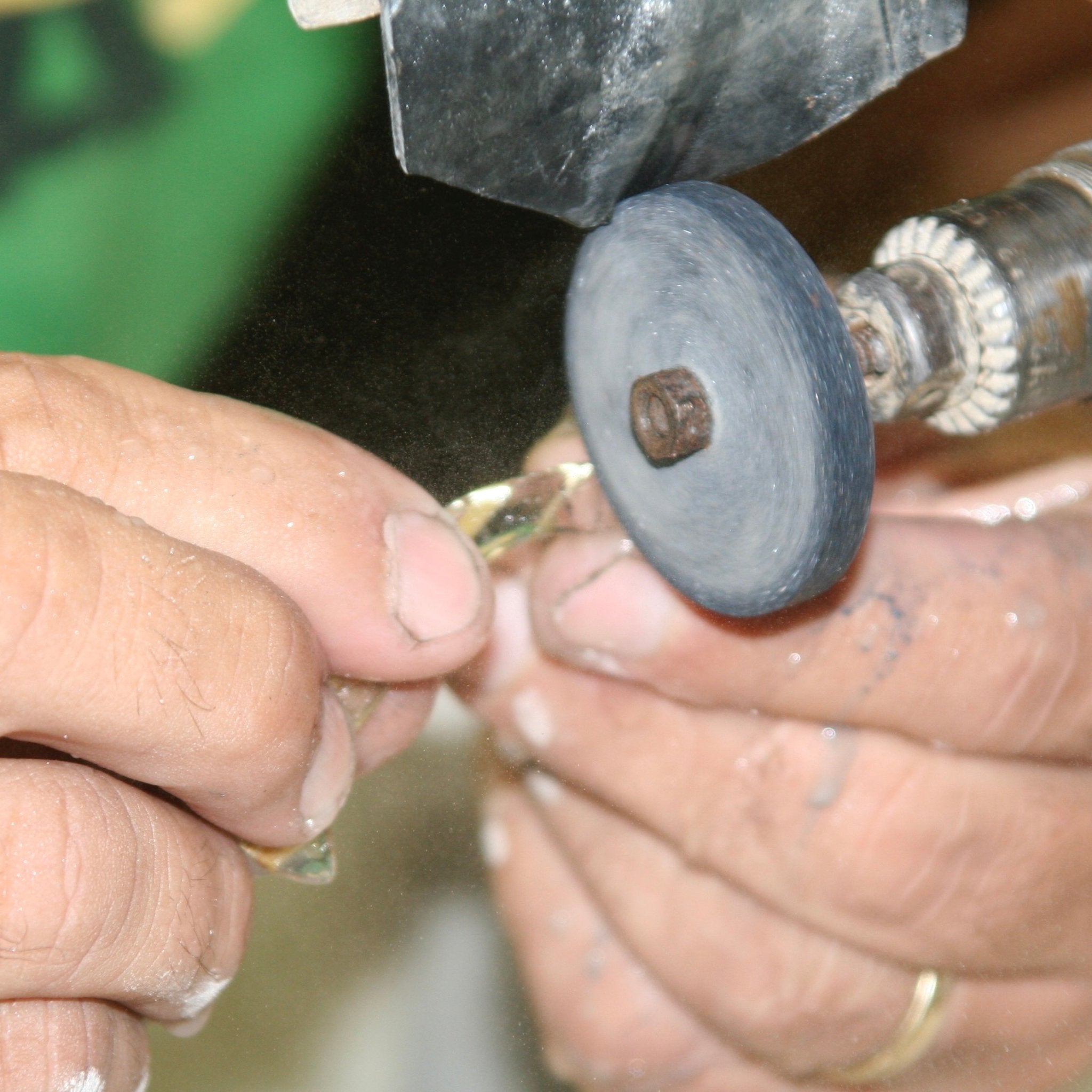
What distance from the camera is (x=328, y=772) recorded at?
0.38 metres

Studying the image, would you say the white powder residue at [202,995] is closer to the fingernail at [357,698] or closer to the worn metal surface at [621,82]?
the fingernail at [357,698]

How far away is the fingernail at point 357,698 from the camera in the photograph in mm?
410

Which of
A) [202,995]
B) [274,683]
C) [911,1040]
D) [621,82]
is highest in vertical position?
[621,82]

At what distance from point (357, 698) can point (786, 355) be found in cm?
22

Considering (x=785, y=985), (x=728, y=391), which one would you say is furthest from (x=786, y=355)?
(x=785, y=985)

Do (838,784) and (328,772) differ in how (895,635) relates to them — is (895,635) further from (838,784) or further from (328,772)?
(328,772)

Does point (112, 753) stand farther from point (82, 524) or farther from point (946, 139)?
point (946, 139)

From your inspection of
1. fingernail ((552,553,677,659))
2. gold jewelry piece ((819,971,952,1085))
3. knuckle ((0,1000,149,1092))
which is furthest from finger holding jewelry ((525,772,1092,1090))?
knuckle ((0,1000,149,1092))

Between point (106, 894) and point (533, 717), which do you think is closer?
point (106, 894)

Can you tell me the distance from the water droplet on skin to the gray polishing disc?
104 mm

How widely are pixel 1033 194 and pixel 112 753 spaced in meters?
0.32

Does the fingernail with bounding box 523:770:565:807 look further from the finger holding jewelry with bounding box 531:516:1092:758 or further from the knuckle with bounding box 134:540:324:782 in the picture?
the knuckle with bounding box 134:540:324:782

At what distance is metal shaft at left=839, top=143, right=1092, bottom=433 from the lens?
1.04 ft

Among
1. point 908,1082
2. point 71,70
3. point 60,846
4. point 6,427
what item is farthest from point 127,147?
point 908,1082
